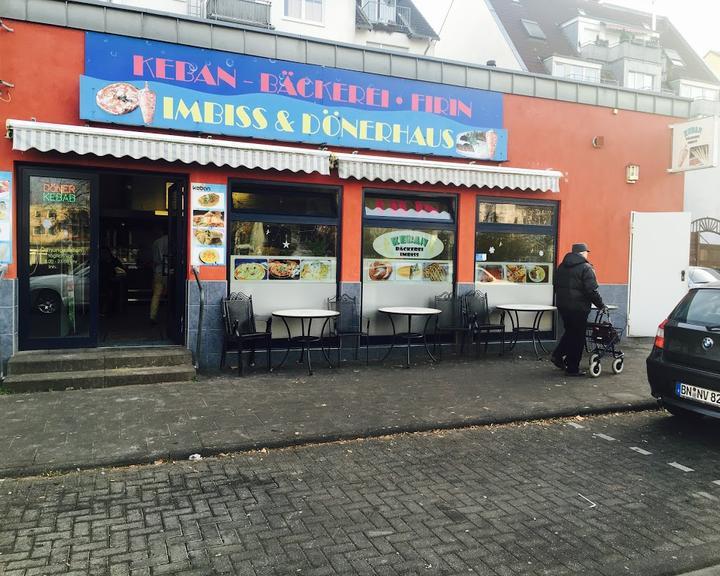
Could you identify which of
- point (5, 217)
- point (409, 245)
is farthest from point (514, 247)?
point (5, 217)

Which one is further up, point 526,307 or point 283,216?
point 283,216

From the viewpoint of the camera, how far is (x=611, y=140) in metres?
10.8

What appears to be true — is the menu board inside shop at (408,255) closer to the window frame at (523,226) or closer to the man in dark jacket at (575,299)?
the window frame at (523,226)

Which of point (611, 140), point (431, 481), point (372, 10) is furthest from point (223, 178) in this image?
point (372, 10)

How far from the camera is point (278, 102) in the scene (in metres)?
8.36

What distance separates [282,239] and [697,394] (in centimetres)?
564

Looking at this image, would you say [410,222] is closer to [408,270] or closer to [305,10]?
[408,270]

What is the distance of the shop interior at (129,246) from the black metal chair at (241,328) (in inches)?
94.9

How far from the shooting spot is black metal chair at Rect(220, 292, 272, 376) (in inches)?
313

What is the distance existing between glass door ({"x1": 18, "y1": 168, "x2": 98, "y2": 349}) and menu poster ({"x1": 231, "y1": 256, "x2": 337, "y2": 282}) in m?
1.95

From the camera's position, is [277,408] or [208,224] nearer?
[277,408]

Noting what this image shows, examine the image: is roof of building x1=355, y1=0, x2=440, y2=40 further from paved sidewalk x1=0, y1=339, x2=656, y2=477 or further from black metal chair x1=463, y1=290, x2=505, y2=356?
paved sidewalk x1=0, y1=339, x2=656, y2=477

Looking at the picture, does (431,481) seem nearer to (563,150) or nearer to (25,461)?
(25,461)

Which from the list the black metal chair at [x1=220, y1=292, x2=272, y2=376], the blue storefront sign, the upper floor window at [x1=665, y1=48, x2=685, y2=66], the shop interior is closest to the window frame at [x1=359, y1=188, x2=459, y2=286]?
the blue storefront sign
